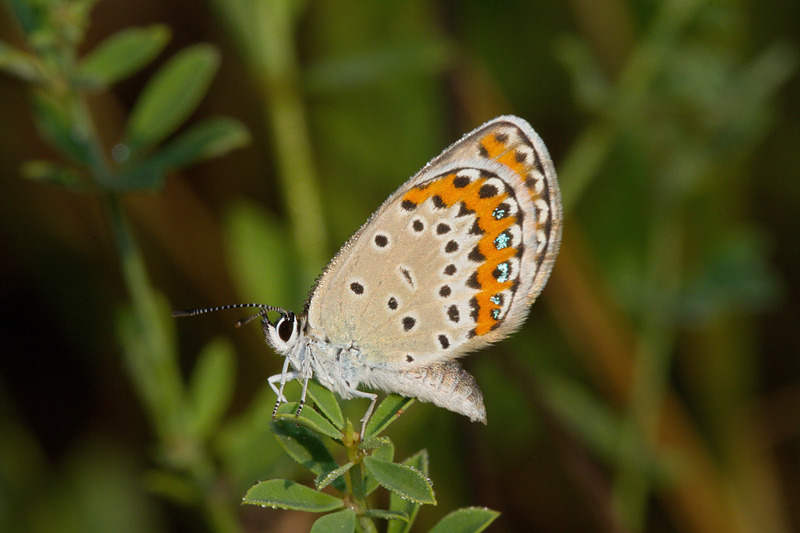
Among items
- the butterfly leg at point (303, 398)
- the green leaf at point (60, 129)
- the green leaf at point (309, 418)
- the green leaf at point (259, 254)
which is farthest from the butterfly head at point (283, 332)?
the green leaf at point (259, 254)

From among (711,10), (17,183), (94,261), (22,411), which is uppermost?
(711,10)

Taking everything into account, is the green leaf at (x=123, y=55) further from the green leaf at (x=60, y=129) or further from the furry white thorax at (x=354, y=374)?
the furry white thorax at (x=354, y=374)

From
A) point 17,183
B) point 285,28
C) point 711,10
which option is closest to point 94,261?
point 17,183

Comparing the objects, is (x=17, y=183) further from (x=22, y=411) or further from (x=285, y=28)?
(x=285, y=28)

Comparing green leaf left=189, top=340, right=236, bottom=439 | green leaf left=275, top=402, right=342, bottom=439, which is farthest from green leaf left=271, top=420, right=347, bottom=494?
green leaf left=189, top=340, right=236, bottom=439

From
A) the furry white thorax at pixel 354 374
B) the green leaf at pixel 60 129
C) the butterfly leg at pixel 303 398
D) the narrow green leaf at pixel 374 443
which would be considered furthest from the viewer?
the green leaf at pixel 60 129

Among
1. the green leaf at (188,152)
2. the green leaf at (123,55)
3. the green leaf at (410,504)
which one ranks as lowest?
the green leaf at (410,504)
